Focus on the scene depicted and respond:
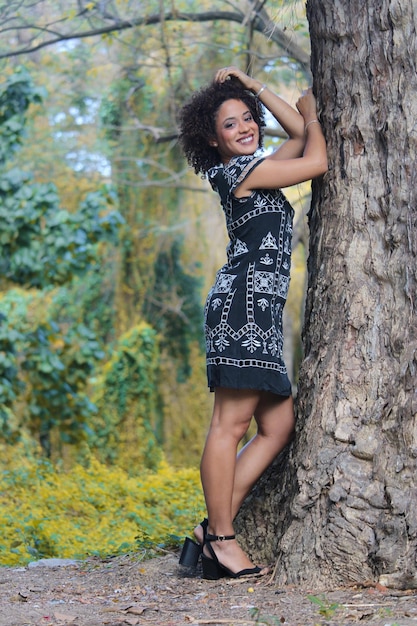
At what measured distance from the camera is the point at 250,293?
128 inches

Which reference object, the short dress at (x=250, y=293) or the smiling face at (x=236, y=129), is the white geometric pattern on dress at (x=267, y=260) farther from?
the smiling face at (x=236, y=129)

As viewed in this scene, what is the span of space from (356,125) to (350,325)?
2.56 feet

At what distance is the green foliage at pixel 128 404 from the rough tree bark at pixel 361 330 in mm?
8319

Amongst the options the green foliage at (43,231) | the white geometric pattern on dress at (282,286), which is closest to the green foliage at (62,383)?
the green foliage at (43,231)

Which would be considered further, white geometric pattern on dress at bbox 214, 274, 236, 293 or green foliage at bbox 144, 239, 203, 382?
green foliage at bbox 144, 239, 203, 382

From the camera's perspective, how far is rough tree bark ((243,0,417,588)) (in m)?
3.01

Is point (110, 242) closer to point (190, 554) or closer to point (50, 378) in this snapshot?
point (50, 378)

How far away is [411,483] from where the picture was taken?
117 inches

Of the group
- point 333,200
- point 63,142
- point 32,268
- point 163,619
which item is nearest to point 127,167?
point 63,142

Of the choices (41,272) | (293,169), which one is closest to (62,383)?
(41,272)

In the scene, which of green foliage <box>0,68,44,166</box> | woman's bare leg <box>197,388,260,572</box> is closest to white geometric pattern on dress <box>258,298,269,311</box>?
woman's bare leg <box>197,388,260,572</box>

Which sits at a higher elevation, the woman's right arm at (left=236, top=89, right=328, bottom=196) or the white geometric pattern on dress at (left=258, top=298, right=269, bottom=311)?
the woman's right arm at (left=236, top=89, right=328, bottom=196)

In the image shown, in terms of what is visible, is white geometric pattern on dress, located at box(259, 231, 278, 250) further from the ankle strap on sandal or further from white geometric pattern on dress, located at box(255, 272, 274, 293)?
the ankle strap on sandal

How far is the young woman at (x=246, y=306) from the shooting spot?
10.6 ft
